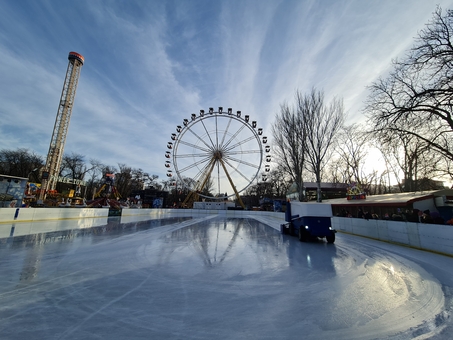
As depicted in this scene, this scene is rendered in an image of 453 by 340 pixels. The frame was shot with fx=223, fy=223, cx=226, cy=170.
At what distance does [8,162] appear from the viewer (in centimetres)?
4416

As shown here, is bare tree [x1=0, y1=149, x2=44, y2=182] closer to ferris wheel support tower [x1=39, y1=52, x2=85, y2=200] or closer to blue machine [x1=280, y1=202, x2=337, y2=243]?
ferris wheel support tower [x1=39, y1=52, x2=85, y2=200]

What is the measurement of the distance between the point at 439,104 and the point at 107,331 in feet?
45.2

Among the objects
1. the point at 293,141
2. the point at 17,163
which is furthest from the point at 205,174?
the point at 17,163

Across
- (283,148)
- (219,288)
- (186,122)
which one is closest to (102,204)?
(186,122)

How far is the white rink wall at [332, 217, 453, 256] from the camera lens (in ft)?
25.6

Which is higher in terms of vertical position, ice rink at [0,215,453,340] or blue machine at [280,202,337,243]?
blue machine at [280,202,337,243]

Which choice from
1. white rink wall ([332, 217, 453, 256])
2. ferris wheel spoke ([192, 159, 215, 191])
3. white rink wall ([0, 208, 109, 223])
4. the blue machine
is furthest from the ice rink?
ferris wheel spoke ([192, 159, 215, 191])

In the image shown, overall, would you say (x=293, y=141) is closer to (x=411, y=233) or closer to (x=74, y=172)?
(x=411, y=233)

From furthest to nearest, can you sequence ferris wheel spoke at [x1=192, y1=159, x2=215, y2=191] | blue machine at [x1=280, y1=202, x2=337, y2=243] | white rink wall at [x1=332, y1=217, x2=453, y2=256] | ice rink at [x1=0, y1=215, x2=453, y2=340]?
ferris wheel spoke at [x1=192, y1=159, x2=215, y2=191], blue machine at [x1=280, y1=202, x2=337, y2=243], white rink wall at [x1=332, y1=217, x2=453, y2=256], ice rink at [x1=0, y1=215, x2=453, y2=340]

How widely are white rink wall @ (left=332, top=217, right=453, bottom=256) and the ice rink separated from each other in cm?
171

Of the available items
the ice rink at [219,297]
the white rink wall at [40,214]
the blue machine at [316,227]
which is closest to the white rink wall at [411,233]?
the ice rink at [219,297]

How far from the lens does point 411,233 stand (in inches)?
366

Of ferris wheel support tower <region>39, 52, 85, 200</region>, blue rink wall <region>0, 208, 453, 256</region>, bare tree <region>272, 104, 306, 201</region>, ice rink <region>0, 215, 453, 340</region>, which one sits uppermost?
ferris wheel support tower <region>39, 52, 85, 200</region>

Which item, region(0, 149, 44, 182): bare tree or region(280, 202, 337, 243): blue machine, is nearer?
region(280, 202, 337, 243): blue machine
